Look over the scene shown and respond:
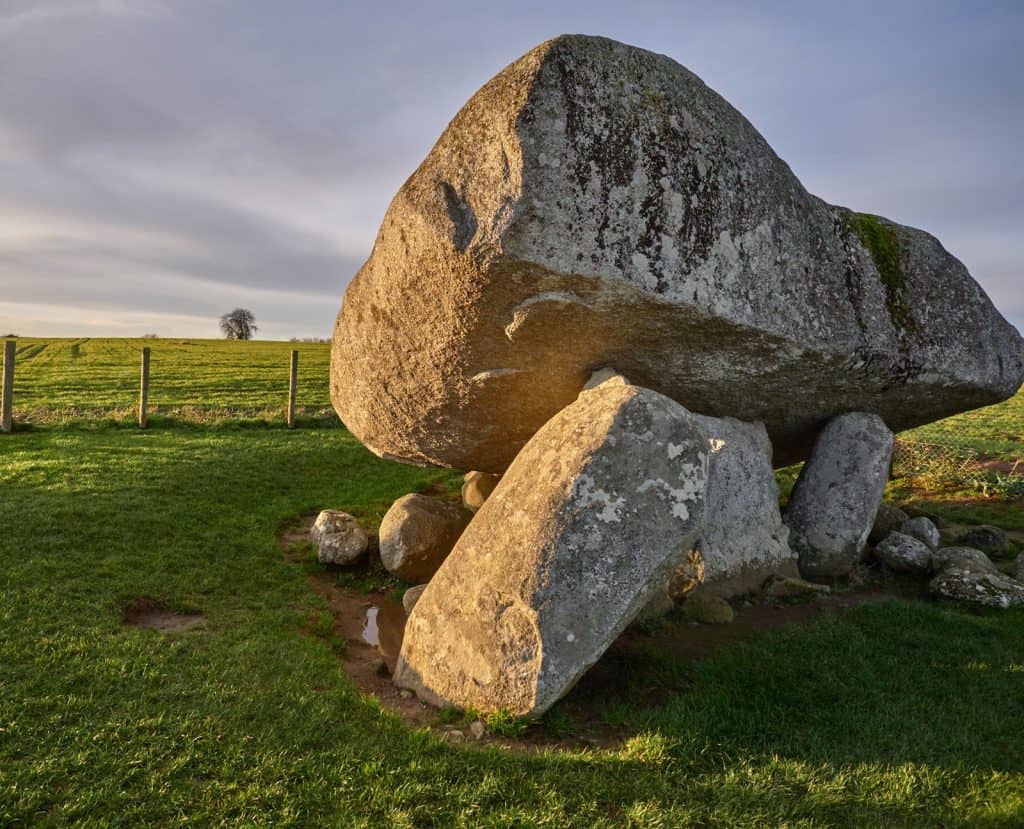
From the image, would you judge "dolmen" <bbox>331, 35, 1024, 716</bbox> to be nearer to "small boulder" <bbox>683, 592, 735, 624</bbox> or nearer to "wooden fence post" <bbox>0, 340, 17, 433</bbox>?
"small boulder" <bbox>683, 592, 735, 624</bbox>

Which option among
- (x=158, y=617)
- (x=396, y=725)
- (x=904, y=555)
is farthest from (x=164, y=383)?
(x=904, y=555)

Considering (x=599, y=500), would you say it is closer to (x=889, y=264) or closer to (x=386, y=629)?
(x=386, y=629)

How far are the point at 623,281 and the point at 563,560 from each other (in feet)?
9.12

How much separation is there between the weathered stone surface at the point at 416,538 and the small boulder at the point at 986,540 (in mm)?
8271

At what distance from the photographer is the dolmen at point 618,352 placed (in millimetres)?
5684

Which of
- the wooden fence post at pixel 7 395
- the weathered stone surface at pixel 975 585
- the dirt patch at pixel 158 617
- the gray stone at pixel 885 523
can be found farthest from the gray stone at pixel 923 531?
the wooden fence post at pixel 7 395

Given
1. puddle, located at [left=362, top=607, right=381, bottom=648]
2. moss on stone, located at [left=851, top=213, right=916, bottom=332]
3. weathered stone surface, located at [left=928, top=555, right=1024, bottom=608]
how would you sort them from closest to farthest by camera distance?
puddle, located at [left=362, top=607, right=381, bottom=648] < weathered stone surface, located at [left=928, top=555, right=1024, bottom=608] < moss on stone, located at [left=851, top=213, right=916, bottom=332]

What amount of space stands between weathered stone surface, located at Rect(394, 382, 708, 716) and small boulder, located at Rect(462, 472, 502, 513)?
571 cm

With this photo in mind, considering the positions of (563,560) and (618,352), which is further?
(618,352)

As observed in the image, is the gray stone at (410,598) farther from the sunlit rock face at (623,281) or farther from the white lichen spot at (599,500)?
the white lichen spot at (599,500)

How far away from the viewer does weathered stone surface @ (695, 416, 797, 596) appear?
8.27m

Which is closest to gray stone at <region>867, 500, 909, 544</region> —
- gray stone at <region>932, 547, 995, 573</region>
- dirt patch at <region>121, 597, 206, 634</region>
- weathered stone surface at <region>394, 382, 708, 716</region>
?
gray stone at <region>932, 547, 995, 573</region>

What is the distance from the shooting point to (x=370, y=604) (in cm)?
842

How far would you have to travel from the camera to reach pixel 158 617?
282 inches
